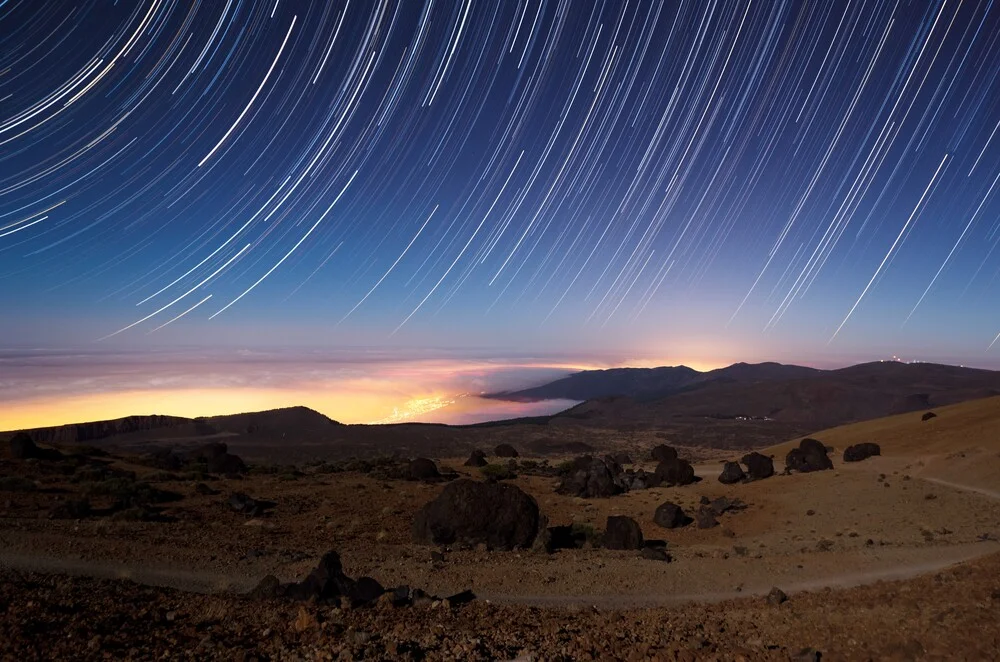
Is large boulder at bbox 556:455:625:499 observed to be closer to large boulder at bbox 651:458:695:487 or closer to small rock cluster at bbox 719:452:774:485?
large boulder at bbox 651:458:695:487

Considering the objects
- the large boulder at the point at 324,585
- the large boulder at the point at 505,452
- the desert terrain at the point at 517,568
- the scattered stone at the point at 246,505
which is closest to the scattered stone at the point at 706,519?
the desert terrain at the point at 517,568

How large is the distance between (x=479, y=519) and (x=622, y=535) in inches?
208

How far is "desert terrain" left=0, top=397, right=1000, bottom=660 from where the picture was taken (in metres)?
9.27

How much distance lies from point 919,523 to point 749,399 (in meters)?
118

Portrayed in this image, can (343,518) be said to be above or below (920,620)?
below

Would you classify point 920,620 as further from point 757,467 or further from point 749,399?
point 749,399

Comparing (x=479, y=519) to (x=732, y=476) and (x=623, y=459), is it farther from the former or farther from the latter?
(x=623, y=459)

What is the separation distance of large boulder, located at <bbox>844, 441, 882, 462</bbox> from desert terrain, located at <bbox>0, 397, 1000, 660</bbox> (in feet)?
5.66

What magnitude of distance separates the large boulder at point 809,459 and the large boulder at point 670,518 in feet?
44.6

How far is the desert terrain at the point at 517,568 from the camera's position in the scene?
927 centimetres

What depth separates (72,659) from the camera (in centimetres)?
820

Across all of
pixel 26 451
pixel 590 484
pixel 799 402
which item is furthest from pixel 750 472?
pixel 799 402

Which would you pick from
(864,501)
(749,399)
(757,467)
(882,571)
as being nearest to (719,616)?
(882,571)

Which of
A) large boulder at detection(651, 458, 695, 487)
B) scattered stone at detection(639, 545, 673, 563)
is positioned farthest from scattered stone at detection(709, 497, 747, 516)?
scattered stone at detection(639, 545, 673, 563)
